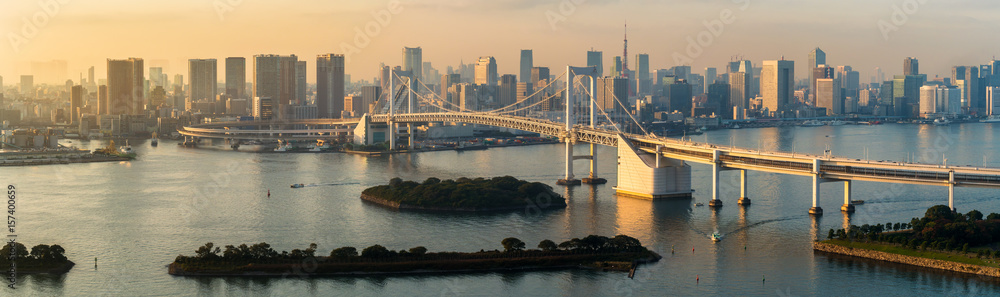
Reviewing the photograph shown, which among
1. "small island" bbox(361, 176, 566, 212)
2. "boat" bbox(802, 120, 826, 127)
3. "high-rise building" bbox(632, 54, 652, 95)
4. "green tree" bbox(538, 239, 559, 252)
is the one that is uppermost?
"high-rise building" bbox(632, 54, 652, 95)

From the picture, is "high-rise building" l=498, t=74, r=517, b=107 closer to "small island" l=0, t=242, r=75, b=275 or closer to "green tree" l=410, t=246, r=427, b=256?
"green tree" l=410, t=246, r=427, b=256

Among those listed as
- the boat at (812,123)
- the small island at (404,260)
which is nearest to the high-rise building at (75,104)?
the boat at (812,123)

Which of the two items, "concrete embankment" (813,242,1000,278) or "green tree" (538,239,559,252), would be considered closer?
"concrete embankment" (813,242,1000,278)

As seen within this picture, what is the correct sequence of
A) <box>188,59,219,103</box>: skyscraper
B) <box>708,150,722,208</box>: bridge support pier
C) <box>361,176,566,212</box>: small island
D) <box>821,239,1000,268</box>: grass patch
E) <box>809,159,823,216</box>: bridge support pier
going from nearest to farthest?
1. <box>821,239,1000,268</box>: grass patch
2. <box>809,159,823,216</box>: bridge support pier
3. <box>361,176,566,212</box>: small island
4. <box>708,150,722,208</box>: bridge support pier
5. <box>188,59,219,103</box>: skyscraper

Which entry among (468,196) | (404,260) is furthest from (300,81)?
(404,260)

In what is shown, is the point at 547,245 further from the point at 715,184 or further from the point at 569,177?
the point at 569,177

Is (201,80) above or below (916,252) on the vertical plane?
above

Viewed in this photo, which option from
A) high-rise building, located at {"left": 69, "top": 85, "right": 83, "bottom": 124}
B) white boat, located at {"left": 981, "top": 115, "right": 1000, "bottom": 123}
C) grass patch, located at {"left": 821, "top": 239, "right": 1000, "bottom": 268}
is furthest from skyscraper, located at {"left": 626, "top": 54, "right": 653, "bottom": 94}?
grass patch, located at {"left": 821, "top": 239, "right": 1000, "bottom": 268}

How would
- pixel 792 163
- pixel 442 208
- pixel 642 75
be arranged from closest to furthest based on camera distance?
1. pixel 792 163
2. pixel 442 208
3. pixel 642 75
